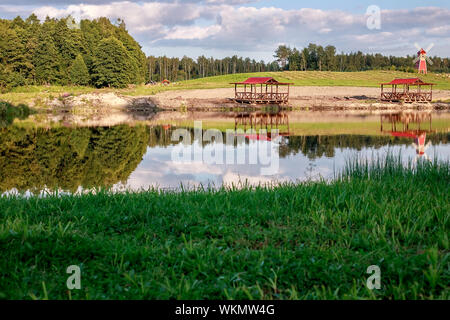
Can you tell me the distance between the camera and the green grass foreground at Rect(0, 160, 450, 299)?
435 centimetres

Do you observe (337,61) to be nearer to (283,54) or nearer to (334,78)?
(283,54)

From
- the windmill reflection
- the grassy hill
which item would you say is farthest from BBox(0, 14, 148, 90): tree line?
the windmill reflection

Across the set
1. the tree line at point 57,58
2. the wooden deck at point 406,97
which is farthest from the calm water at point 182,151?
the tree line at point 57,58

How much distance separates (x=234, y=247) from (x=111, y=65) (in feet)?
228

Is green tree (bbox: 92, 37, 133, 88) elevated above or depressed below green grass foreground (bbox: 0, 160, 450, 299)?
above

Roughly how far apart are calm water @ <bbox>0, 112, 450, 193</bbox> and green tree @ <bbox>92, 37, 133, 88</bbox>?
130 feet

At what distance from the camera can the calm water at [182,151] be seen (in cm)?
1458

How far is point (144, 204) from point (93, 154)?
1392cm

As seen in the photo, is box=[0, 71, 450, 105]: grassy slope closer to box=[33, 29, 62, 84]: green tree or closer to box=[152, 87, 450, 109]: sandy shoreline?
box=[33, 29, 62, 84]: green tree

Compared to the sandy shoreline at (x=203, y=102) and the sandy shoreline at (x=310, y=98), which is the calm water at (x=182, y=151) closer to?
the sandy shoreline at (x=203, y=102)

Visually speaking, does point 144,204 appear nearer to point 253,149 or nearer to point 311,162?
point 311,162

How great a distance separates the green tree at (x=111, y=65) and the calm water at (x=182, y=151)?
3965 cm

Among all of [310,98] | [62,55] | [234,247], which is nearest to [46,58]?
[62,55]

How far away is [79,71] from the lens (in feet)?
234
